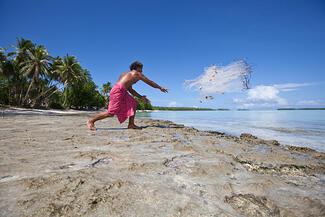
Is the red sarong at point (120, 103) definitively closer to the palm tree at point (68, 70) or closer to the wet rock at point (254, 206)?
the wet rock at point (254, 206)

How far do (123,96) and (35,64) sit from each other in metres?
28.3

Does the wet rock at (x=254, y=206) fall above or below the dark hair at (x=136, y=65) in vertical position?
below

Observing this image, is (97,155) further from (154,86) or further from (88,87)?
(88,87)

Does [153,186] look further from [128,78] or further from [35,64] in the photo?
[35,64]

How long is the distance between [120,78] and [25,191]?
3345mm

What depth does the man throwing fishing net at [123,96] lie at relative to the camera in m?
3.97

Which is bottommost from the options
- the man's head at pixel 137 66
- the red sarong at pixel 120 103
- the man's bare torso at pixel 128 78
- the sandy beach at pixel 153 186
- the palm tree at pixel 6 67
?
the sandy beach at pixel 153 186

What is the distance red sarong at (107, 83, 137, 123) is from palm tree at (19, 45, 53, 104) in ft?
90.8

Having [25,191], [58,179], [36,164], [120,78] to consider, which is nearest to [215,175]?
[58,179]

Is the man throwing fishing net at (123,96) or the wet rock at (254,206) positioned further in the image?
the man throwing fishing net at (123,96)

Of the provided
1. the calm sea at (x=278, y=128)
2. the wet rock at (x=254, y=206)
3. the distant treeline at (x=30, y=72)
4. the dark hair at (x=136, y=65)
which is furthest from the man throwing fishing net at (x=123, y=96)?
the distant treeline at (x=30, y=72)

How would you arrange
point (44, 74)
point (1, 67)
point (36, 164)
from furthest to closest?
point (44, 74), point (1, 67), point (36, 164)

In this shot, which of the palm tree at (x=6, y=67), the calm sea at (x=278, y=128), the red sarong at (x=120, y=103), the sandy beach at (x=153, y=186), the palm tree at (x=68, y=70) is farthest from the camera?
the palm tree at (x=68, y=70)

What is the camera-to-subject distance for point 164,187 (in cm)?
114
